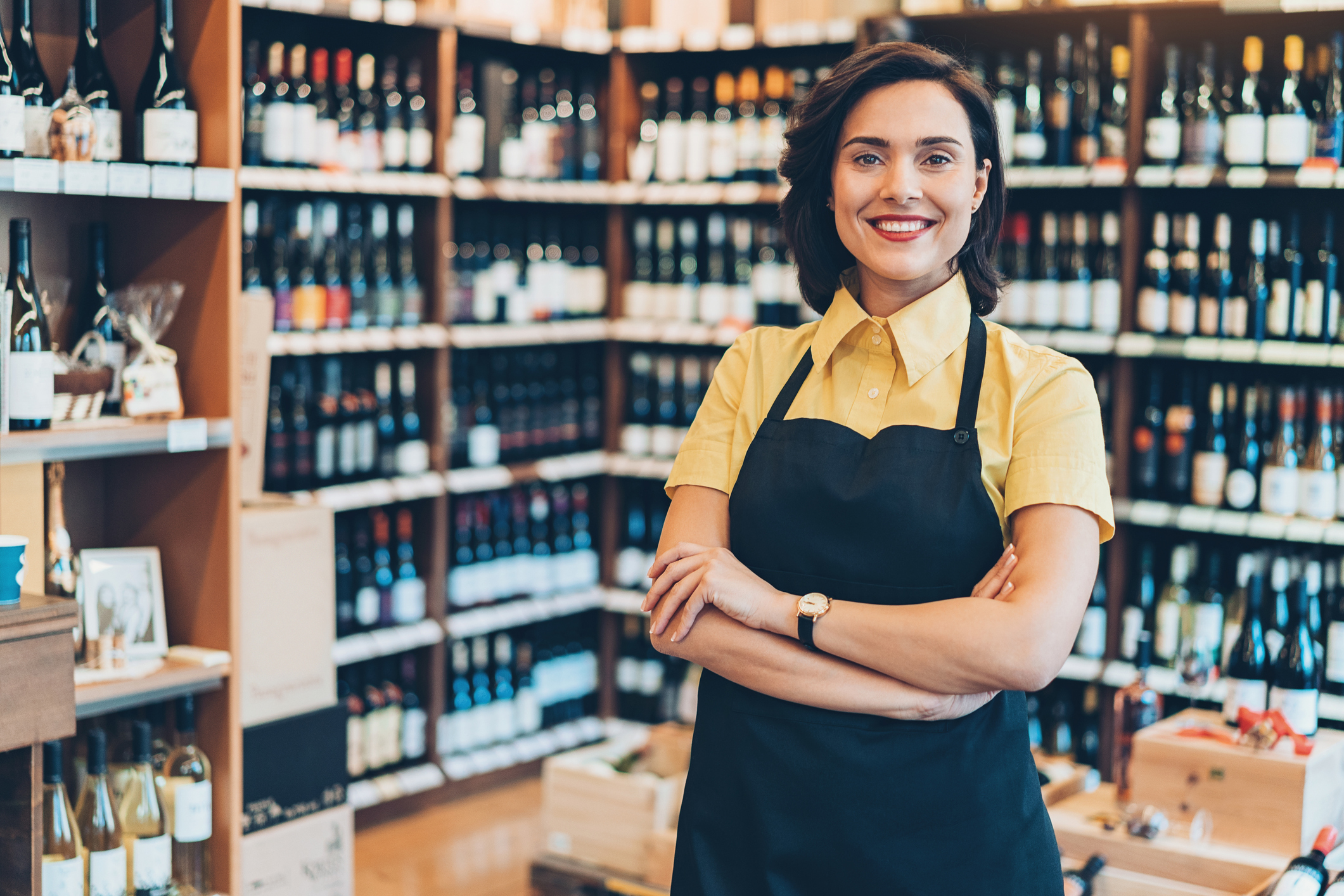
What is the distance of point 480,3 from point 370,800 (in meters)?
2.76

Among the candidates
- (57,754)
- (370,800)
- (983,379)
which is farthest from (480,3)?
(983,379)

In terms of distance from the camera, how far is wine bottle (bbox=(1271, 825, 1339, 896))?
7.34ft

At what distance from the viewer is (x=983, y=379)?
1.58m

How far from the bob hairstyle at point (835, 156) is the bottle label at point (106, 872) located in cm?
165

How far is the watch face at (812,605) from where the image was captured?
1509 millimetres

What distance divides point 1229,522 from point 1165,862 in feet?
4.70

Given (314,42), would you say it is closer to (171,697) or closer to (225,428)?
(225,428)

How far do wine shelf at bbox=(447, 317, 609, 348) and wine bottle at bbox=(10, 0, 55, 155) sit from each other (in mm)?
1828

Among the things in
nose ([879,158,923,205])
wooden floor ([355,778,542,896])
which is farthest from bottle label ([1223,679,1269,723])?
wooden floor ([355,778,542,896])

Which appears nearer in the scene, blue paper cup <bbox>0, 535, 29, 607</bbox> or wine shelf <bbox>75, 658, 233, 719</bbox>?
blue paper cup <bbox>0, 535, 29, 607</bbox>

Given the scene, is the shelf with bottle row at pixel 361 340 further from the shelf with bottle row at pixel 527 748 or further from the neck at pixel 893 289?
the neck at pixel 893 289

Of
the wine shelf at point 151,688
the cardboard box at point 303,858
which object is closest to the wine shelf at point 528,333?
the cardboard box at point 303,858

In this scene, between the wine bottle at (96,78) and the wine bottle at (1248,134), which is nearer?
the wine bottle at (96,78)

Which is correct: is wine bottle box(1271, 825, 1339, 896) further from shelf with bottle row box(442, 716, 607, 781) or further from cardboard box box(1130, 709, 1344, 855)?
shelf with bottle row box(442, 716, 607, 781)
